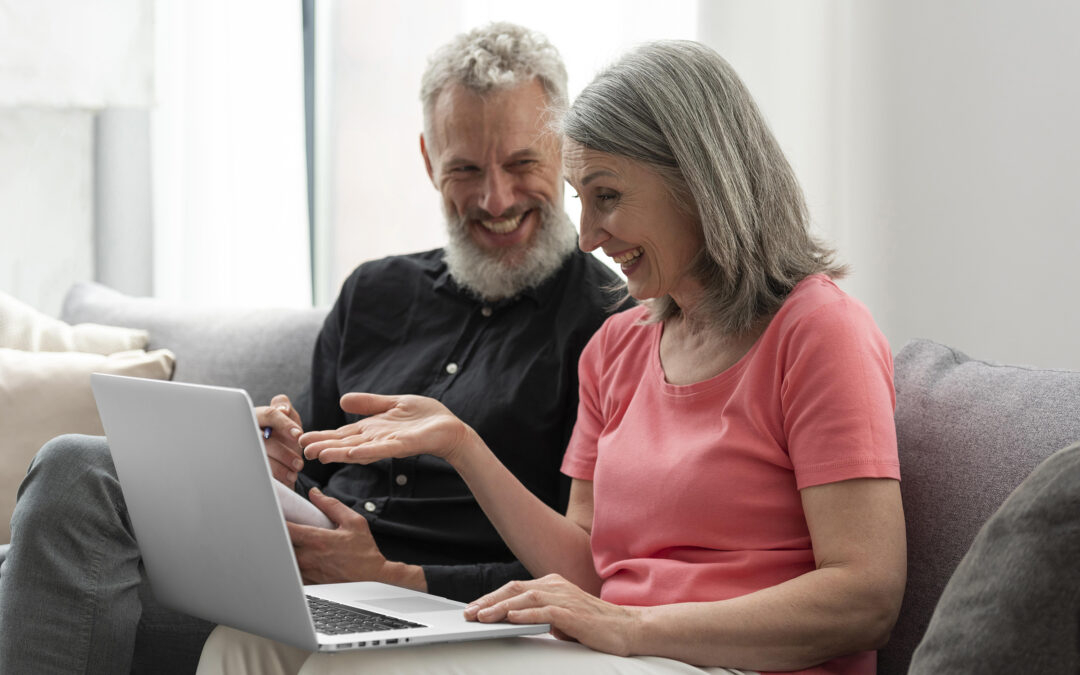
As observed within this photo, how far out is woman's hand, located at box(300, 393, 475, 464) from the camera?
1329 mm

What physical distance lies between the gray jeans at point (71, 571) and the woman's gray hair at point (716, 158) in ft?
2.47

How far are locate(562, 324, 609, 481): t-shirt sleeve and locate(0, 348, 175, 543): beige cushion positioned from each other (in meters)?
0.99

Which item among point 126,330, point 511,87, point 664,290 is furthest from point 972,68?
point 126,330

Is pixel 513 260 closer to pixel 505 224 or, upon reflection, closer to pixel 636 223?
pixel 505 224

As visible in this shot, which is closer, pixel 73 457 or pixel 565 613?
pixel 565 613

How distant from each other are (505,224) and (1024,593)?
48.9 inches

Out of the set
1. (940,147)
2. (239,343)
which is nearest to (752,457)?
(940,147)

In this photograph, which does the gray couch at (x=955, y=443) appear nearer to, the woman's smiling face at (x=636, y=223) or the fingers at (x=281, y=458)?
the woman's smiling face at (x=636, y=223)

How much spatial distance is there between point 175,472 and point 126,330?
45.8 inches

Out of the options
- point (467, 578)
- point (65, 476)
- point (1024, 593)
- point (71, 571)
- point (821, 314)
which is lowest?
point (467, 578)

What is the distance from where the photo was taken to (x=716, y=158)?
1274 millimetres

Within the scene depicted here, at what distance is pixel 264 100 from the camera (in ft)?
9.41

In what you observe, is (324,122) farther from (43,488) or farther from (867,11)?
(43,488)

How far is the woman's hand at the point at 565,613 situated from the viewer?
112cm
